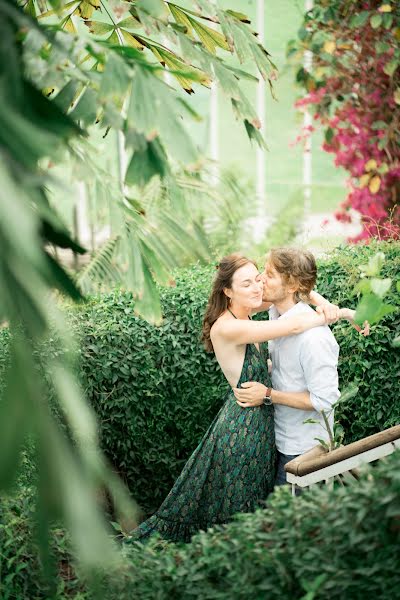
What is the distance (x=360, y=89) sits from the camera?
7277 millimetres

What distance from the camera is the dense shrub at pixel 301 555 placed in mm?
2102

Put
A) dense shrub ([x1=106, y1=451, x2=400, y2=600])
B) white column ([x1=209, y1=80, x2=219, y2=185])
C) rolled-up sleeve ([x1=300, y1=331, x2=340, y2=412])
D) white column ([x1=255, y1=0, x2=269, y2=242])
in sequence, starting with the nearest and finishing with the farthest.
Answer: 1. dense shrub ([x1=106, y1=451, x2=400, y2=600])
2. rolled-up sleeve ([x1=300, y1=331, x2=340, y2=412])
3. white column ([x1=255, y1=0, x2=269, y2=242])
4. white column ([x1=209, y1=80, x2=219, y2=185])

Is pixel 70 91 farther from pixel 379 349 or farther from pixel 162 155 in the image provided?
pixel 379 349

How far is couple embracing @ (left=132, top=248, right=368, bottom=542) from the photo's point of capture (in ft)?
11.1

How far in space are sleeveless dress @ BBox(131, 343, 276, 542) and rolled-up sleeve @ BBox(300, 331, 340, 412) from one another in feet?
0.81

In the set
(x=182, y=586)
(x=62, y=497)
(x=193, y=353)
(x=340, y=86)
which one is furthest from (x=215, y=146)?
(x=62, y=497)

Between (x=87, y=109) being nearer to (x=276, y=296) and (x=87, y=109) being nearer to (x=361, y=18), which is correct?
(x=276, y=296)

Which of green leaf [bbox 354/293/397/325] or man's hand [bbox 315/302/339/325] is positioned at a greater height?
green leaf [bbox 354/293/397/325]

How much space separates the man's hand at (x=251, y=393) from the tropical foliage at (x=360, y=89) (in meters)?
3.72

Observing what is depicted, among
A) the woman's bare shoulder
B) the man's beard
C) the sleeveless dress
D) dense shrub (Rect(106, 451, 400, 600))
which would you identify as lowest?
the sleeveless dress

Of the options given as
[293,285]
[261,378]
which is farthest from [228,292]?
[261,378]

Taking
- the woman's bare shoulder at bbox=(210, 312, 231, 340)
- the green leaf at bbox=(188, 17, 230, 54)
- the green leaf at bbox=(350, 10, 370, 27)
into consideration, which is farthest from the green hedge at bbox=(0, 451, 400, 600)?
the green leaf at bbox=(350, 10, 370, 27)

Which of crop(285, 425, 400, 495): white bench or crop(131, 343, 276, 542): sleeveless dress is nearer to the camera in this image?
crop(285, 425, 400, 495): white bench

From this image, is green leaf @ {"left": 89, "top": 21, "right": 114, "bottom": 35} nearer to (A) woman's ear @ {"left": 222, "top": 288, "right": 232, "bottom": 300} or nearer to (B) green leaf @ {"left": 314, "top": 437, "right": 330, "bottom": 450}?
(A) woman's ear @ {"left": 222, "top": 288, "right": 232, "bottom": 300}
